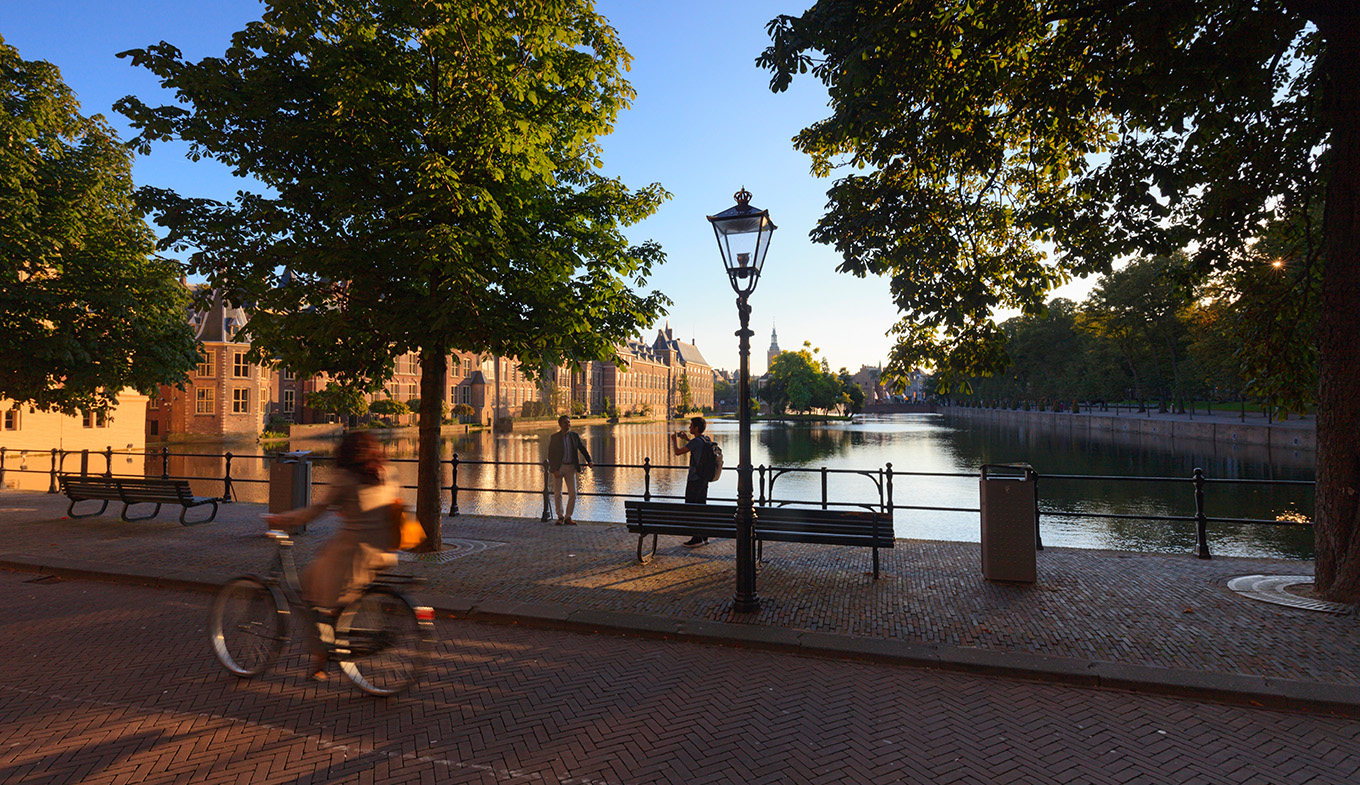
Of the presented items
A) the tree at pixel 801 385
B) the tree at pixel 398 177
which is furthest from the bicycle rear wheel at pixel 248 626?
the tree at pixel 801 385

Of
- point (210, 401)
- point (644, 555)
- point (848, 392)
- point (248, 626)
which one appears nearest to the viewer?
point (248, 626)

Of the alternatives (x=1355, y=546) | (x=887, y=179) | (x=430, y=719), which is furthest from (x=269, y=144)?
(x=1355, y=546)

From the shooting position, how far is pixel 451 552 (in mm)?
9055

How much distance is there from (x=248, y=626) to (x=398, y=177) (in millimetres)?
5611

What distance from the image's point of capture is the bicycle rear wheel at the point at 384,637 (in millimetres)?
4422

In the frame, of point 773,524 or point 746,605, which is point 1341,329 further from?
point 746,605

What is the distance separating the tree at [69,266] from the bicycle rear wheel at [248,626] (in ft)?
34.1

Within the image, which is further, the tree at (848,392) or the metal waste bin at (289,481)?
the tree at (848,392)

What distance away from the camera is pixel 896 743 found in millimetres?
3938

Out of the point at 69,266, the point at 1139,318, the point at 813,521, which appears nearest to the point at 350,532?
the point at 813,521

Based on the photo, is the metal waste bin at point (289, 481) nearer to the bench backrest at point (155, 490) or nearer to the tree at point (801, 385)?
the bench backrest at point (155, 490)

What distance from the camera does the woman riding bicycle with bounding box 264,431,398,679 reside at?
4.42 meters

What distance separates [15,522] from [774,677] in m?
14.0

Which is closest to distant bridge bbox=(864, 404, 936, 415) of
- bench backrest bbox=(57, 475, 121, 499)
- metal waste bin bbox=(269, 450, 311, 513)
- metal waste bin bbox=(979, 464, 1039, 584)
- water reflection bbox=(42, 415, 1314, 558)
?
water reflection bbox=(42, 415, 1314, 558)
